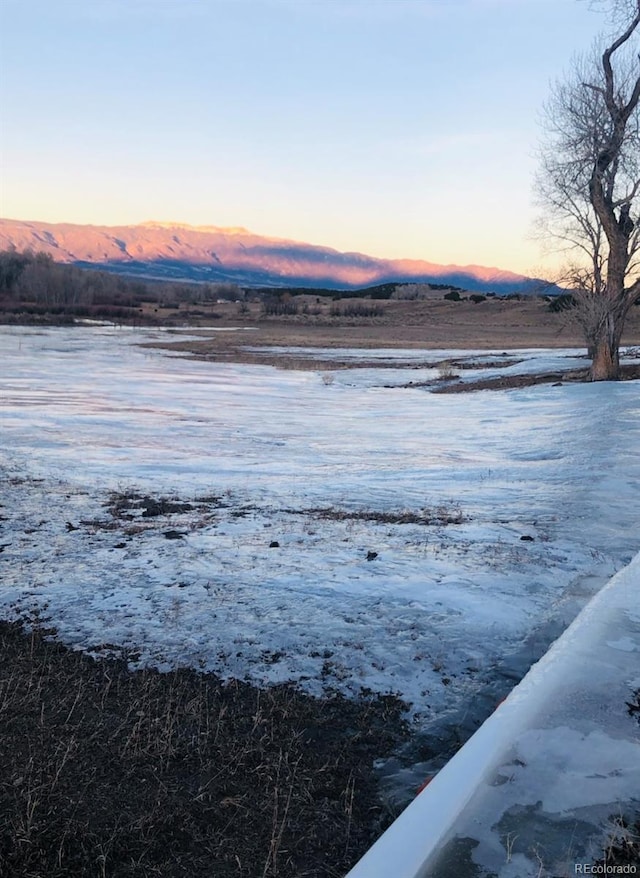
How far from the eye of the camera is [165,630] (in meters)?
5.30

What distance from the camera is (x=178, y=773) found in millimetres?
3697

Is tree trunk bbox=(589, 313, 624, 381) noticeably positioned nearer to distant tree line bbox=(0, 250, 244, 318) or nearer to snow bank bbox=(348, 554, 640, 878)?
snow bank bbox=(348, 554, 640, 878)

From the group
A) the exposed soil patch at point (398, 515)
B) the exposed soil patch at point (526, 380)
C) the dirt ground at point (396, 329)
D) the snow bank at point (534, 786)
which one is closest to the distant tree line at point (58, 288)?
the dirt ground at point (396, 329)

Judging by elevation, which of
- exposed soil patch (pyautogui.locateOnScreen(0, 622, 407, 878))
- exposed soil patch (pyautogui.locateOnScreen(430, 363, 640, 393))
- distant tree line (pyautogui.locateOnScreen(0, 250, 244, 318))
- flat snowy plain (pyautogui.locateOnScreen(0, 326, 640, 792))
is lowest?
exposed soil patch (pyautogui.locateOnScreen(0, 622, 407, 878))


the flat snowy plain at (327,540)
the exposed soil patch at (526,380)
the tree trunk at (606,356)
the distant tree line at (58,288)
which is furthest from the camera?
the distant tree line at (58,288)

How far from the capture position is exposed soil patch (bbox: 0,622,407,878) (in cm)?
312

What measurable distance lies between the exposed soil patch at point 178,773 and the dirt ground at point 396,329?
2091cm

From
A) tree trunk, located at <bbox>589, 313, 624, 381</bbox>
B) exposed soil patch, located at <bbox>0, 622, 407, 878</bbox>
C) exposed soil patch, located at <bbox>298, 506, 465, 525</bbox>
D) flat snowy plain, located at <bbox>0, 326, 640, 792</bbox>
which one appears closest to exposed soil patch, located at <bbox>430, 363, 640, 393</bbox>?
tree trunk, located at <bbox>589, 313, 624, 381</bbox>

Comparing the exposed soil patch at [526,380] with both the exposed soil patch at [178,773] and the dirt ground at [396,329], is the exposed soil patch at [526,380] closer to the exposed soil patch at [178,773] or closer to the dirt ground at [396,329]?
the dirt ground at [396,329]

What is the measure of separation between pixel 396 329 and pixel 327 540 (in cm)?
5825

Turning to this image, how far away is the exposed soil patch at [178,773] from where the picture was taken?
10.2 ft

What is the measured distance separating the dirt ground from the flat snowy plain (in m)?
13.4

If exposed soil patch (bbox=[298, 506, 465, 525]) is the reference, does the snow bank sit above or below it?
above

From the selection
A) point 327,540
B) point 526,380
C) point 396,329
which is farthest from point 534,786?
point 396,329
